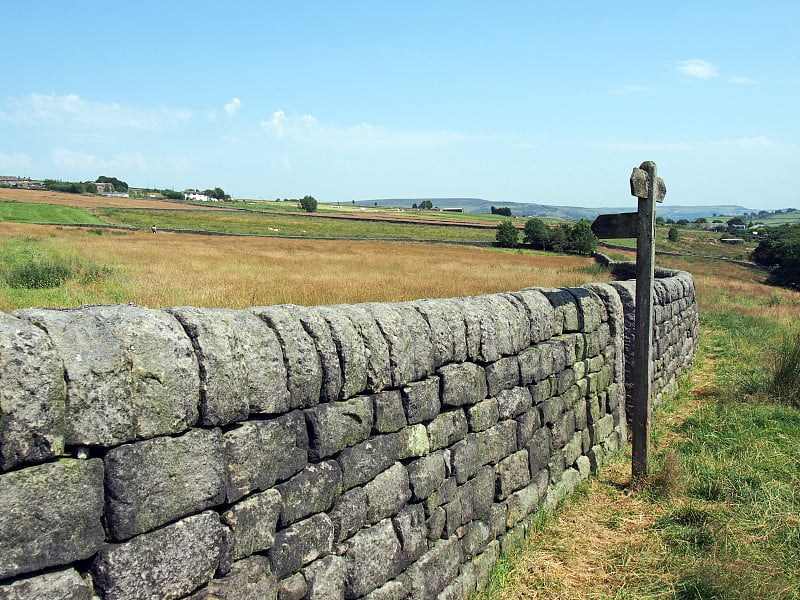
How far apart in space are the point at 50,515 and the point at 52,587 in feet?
0.78

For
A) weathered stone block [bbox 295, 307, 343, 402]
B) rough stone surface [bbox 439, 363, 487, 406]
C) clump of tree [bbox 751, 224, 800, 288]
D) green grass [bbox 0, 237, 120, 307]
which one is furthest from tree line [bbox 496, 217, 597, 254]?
weathered stone block [bbox 295, 307, 343, 402]

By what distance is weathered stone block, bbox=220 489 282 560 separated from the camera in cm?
266

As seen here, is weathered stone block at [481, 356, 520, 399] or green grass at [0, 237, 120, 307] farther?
green grass at [0, 237, 120, 307]

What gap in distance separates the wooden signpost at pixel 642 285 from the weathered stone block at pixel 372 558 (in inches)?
135

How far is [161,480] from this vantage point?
238 centimetres

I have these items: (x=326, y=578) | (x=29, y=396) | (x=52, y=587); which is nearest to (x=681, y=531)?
(x=326, y=578)

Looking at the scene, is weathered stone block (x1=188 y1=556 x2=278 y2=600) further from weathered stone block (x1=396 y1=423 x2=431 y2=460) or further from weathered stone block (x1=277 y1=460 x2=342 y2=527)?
weathered stone block (x1=396 y1=423 x2=431 y2=460)

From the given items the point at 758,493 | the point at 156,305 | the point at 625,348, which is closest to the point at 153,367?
the point at 758,493

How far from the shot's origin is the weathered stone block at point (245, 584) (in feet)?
8.47

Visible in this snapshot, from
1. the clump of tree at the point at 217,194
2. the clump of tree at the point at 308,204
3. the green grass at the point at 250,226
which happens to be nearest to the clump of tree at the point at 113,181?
the clump of tree at the point at 217,194

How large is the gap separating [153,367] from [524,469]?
3.52 metres

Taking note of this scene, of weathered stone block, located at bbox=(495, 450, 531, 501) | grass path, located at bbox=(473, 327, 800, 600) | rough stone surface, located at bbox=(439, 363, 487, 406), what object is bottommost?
grass path, located at bbox=(473, 327, 800, 600)

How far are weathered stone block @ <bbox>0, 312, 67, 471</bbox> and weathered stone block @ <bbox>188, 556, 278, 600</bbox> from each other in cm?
89

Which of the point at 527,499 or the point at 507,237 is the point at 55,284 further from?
the point at 507,237
